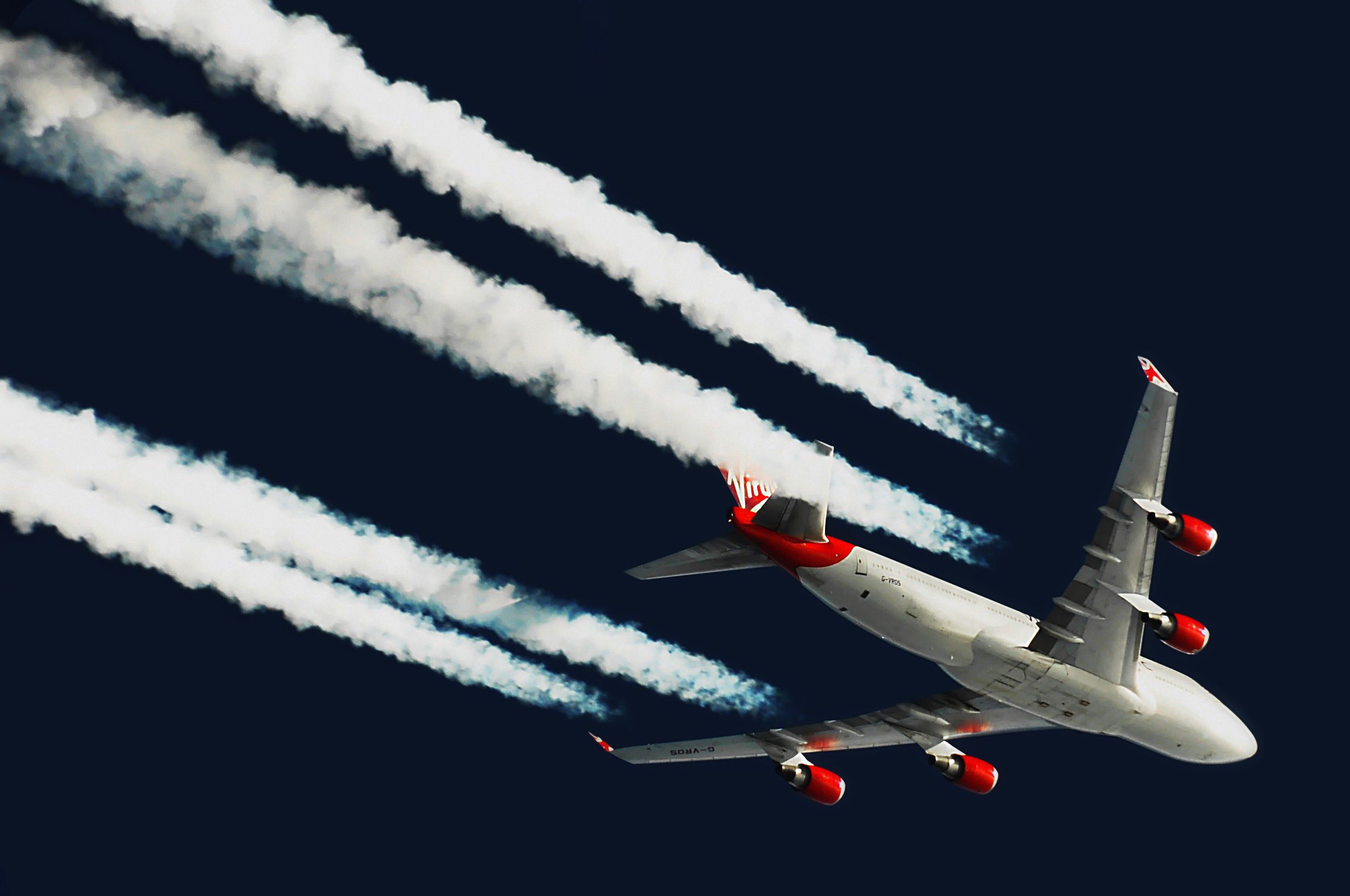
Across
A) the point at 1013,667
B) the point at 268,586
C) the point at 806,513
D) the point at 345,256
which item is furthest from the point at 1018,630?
the point at 345,256

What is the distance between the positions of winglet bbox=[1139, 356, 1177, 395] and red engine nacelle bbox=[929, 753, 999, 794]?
32.0 ft

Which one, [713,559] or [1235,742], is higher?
[1235,742]

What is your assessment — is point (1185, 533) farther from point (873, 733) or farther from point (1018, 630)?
point (873, 733)

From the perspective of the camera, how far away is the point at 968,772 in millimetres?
34125

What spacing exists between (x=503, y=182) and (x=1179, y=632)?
14414 millimetres

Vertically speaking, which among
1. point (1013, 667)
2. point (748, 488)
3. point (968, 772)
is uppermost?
point (748, 488)

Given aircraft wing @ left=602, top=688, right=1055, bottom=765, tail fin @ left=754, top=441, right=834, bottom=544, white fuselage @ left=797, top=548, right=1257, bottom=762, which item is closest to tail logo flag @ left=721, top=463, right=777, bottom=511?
tail fin @ left=754, top=441, right=834, bottom=544

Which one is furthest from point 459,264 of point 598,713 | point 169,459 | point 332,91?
point 598,713

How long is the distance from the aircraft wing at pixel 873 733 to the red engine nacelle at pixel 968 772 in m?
0.30

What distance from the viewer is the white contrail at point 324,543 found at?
27516 mm

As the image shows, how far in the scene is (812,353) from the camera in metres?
29.7

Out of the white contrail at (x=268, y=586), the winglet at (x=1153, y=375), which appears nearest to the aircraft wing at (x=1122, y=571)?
the winglet at (x=1153, y=375)

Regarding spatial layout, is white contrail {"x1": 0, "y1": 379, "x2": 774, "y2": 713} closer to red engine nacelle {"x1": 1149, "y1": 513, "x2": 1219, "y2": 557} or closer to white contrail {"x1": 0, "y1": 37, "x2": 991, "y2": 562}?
white contrail {"x1": 0, "y1": 37, "x2": 991, "y2": 562}

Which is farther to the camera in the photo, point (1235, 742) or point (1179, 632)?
point (1235, 742)
